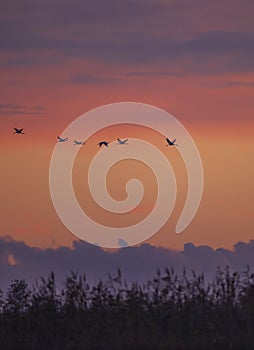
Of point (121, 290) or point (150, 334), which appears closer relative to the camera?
point (150, 334)

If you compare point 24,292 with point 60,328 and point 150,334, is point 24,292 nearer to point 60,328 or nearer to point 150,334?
point 60,328

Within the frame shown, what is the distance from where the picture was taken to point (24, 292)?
24.6 metres

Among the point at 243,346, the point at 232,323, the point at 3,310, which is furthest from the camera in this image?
the point at 3,310

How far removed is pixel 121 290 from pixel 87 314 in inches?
41.3

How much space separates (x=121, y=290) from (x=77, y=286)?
42.5 inches

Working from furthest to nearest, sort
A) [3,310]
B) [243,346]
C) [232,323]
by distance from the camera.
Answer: [3,310], [232,323], [243,346]

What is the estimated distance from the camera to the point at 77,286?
23.7 metres

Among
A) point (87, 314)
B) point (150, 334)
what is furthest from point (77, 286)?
point (150, 334)

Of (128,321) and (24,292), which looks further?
(24,292)

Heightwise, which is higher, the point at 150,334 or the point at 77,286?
the point at 77,286

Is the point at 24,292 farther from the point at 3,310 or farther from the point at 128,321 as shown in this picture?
the point at 128,321

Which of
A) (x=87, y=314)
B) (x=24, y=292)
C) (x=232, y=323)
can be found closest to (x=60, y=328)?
(x=87, y=314)

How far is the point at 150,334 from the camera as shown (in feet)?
70.8

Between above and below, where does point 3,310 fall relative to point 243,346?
above
